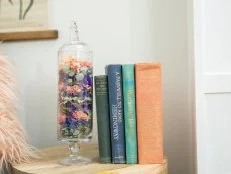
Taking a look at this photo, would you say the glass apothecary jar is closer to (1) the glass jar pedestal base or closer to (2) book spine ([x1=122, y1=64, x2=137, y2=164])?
(1) the glass jar pedestal base

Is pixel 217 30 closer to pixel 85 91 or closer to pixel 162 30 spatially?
pixel 162 30

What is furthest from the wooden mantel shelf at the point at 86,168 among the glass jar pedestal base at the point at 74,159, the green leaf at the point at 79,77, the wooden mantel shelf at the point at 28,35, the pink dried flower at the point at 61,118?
the wooden mantel shelf at the point at 28,35

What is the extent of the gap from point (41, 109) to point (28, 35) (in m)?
0.30

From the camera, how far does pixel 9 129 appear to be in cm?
90

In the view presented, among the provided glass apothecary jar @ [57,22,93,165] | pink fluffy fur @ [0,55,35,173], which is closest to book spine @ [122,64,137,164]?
glass apothecary jar @ [57,22,93,165]

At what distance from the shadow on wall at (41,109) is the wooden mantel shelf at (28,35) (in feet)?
0.37

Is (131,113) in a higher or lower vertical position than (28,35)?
lower

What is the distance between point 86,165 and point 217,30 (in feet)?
1.84

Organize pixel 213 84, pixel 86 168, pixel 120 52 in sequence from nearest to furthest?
pixel 86 168 → pixel 213 84 → pixel 120 52

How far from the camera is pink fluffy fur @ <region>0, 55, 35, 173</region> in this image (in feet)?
2.87

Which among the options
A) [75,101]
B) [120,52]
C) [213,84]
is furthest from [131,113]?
[120,52]

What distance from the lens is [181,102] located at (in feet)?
3.72

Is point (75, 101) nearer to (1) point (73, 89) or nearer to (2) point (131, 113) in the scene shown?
(1) point (73, 89)

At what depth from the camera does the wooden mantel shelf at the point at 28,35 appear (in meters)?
1.18
